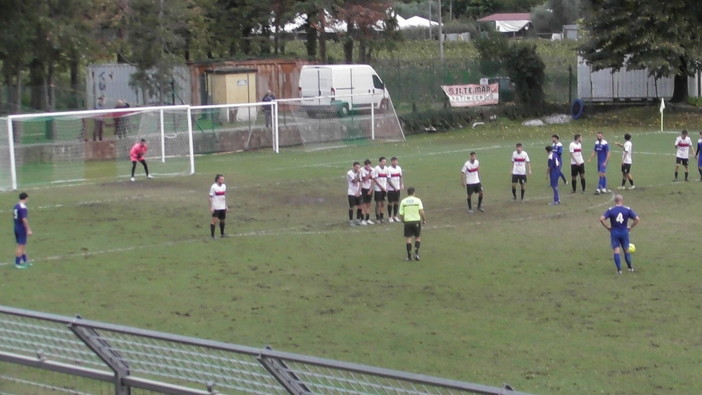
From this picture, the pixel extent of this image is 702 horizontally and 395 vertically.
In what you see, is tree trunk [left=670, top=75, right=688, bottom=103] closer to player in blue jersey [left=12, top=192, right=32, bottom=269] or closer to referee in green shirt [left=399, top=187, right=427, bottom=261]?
referee in green shirt [left=399, top=187, right=427, bottom=261]

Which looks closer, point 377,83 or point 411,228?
point 411,228

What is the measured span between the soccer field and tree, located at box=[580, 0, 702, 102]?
54.9 ft

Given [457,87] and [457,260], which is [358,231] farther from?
[457,87]

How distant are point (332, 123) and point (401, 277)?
87.1ft

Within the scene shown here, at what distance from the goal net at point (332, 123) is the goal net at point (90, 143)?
302 inches

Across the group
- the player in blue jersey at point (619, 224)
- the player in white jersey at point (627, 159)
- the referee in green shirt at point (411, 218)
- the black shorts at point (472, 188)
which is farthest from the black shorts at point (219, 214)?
the player in white jersey at point (627, 159)

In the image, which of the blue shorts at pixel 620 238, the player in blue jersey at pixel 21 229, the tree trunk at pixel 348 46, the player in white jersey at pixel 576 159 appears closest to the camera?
the blue shorts at pixel 620 238

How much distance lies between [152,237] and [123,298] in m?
6.58

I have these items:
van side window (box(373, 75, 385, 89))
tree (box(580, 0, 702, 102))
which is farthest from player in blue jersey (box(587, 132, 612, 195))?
van side window (box(373, 75, 385, 89))

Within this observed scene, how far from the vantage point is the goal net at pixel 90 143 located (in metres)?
34.3

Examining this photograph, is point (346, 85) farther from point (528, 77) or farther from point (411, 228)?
point (411, 228)

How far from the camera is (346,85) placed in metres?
51.9

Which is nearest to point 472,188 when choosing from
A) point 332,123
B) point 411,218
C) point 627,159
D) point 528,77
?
point 627,159

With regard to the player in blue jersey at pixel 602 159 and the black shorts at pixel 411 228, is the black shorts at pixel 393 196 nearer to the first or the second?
the black shorts at pixel 411 228
